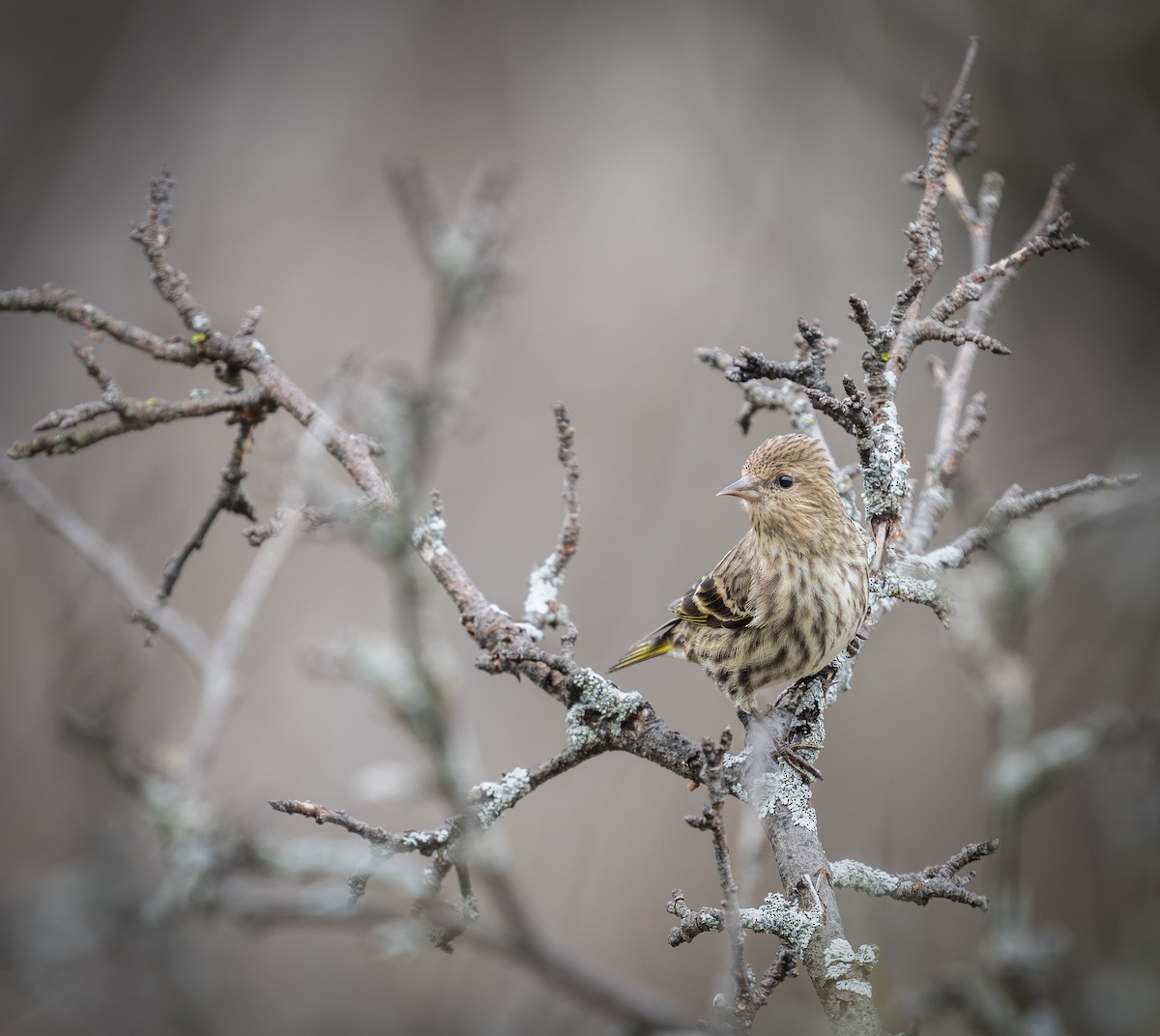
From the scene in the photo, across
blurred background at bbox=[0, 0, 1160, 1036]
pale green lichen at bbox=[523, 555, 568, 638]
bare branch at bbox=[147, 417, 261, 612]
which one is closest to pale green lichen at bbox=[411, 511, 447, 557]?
pale green lichen at bbox=[523, 555, 568, 638]

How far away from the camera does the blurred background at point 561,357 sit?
11.9 ft

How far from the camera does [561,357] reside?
235 inches

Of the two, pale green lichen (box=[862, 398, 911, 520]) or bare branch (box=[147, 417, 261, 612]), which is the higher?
pale green lichen (box=[862, 398, 911, 520])

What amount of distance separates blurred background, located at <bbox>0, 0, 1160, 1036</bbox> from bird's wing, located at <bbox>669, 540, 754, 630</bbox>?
915mm

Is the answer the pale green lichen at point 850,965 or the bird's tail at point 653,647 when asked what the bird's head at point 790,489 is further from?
the pale green lichen at point 850,965

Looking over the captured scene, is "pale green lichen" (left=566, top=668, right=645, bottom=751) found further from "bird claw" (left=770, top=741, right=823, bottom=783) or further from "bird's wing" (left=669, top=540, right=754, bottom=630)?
"bird's wing" (left=669, top=540, right=754, bottom=630)

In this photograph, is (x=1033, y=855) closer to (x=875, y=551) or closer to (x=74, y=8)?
(x=875, y=551)

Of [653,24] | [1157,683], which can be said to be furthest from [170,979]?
[653,24]

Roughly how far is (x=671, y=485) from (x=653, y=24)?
12.4 feet

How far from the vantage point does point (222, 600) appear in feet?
18.3

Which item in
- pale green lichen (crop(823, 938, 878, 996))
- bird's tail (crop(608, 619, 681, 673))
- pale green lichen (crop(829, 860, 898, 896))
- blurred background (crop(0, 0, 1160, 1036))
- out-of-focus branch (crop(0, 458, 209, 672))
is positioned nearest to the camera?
pale green lichen (crop(823, 938, 878, 996))

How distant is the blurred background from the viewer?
3.63 metres

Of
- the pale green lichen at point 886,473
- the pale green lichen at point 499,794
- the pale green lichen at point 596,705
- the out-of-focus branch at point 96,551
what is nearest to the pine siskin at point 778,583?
the pale green lichen at point 886,473

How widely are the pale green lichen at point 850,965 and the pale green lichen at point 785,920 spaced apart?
50 mm
